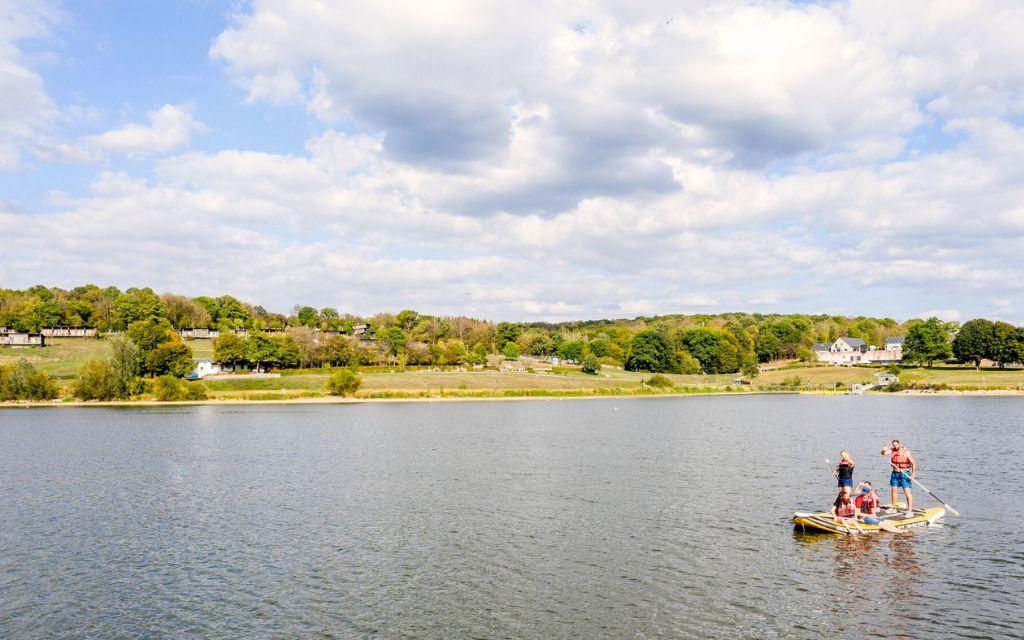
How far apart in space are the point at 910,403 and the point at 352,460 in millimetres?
117561

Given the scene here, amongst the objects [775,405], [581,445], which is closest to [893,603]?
[581,445]

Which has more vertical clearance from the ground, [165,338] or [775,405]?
[165,338]

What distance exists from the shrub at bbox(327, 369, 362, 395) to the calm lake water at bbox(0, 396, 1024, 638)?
7506cm

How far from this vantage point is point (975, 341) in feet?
612

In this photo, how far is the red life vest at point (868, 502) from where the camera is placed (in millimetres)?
34188

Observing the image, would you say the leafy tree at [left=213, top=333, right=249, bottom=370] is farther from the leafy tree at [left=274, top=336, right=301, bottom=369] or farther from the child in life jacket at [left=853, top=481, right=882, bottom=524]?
the child in life jacket at [left=853, top=481, right=882, bottom=524]

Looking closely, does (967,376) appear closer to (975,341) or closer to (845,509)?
(975,341)

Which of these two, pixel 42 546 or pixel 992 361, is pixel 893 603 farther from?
pixel 992 361

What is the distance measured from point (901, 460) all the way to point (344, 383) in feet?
400

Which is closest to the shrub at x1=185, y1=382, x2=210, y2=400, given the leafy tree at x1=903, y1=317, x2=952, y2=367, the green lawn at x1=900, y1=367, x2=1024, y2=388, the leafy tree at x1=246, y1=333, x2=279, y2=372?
the leafy tree at x1=246, y1=333, x2=279, y2=372

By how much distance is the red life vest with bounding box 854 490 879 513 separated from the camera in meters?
34.2

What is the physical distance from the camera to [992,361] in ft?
633

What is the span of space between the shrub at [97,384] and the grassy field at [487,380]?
18593mm

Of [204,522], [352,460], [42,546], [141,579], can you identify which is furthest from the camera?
[352,460]
